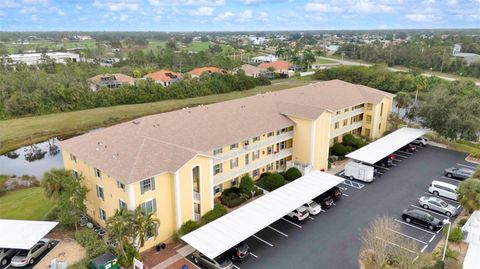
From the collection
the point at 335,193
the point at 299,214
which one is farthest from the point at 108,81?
the point at 299,214

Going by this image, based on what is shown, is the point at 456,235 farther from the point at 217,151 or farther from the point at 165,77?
the point at 165,77

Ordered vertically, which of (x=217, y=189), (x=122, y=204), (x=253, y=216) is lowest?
(x=217, y=189)

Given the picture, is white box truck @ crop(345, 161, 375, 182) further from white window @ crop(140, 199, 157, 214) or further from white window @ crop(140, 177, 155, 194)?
white window @ crop(140, 177, 155, 194)

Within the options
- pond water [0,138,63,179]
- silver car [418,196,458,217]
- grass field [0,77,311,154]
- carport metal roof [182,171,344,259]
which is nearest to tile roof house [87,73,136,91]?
grass field [0,77,311,154]

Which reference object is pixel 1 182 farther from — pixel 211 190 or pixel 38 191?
pixel 211 190

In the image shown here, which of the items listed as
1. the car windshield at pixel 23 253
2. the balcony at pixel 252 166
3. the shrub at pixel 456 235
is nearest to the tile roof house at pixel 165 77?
the balcony at pixel 252 166

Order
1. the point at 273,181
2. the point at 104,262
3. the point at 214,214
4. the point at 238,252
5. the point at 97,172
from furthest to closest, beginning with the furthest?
the point at 273,181
the point at 214,214
the point at 97,172
the point at 238,252
the point at 104,262
